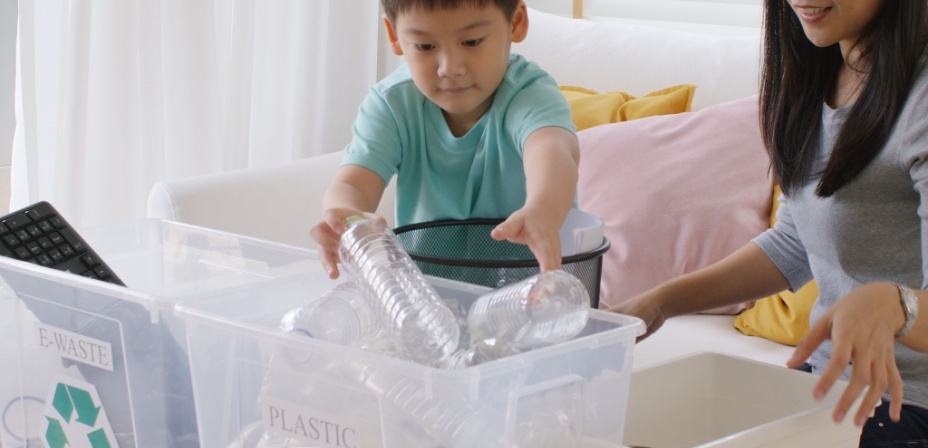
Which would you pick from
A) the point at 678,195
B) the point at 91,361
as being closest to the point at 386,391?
the point at 91,361

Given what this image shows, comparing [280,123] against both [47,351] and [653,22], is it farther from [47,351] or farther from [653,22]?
[47,351]

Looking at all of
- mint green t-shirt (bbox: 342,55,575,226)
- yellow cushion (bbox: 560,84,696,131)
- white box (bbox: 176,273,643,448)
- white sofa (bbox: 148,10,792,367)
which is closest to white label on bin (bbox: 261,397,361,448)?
white box (bbox: 176,273,643,448)

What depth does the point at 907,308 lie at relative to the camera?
79 centimetres

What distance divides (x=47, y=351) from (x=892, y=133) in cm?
81

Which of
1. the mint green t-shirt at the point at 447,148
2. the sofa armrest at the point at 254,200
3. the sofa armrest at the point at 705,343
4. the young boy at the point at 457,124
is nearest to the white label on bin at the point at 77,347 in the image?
the young boy at the point at 457,124

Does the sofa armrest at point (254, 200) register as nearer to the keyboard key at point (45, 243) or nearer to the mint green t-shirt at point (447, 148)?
the mint green t-shirt at point (447, 148)

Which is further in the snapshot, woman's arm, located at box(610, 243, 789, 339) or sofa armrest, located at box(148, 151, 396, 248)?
sofa armrest, located at box(148, 151, 396, 248)

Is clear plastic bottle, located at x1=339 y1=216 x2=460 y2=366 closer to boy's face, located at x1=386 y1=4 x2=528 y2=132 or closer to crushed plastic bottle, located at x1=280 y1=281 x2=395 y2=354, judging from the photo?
crushed plastic bottle, located at x1=280 y1=281 x2=395 y2=354

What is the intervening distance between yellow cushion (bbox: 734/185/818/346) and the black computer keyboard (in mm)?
1042

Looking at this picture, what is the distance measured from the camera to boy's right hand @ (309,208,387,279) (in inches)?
30.9

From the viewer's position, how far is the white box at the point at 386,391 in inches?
24.0

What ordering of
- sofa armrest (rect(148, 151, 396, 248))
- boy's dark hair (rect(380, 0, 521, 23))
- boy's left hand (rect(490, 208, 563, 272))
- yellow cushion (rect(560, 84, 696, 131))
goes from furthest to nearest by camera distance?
yellow cushion (rect(560, 84, 696, 131)), sofa armrest (rect(148, 151, 396, 248)), boy's dark hair (rect(380, 0, 521, 23)), boy's left hand (rect(490, 208, 563, 272))

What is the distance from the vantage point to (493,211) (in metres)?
1.06

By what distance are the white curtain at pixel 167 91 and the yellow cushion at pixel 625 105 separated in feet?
2.16
